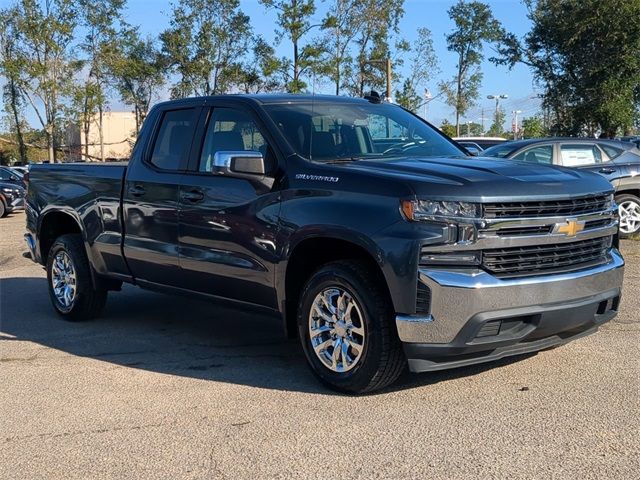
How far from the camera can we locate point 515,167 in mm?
4848

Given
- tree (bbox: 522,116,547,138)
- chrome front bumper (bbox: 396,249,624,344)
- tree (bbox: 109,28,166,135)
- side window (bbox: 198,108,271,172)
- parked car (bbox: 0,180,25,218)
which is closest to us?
chrome front bumper (bbox: 396,249,624,344)

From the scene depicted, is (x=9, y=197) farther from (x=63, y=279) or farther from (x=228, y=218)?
(x=228, y=218)

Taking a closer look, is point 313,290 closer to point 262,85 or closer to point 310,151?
point 310,151

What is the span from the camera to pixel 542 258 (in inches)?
176

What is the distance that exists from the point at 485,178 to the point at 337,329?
52.9 inches

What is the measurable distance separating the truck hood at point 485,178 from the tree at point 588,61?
23.7 m

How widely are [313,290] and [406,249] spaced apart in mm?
857

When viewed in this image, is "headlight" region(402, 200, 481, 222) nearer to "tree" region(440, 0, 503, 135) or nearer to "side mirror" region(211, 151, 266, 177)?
"side mirror" region(211, 151, 266, 177)

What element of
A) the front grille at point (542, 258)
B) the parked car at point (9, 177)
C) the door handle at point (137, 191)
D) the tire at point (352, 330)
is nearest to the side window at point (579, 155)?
the front grille at point (542, 258)

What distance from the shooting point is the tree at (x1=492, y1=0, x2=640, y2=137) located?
2625cm

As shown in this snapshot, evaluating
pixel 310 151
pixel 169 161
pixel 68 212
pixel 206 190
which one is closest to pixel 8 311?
pixel 68 212

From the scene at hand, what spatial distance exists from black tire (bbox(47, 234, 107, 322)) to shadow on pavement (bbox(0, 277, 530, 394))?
118 millimetres

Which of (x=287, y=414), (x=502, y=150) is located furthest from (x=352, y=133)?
(x=502, y=150)

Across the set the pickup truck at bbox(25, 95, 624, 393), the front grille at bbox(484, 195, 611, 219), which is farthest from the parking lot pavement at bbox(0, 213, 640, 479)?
the front grille at bbox(484, 195, 611, 219)
